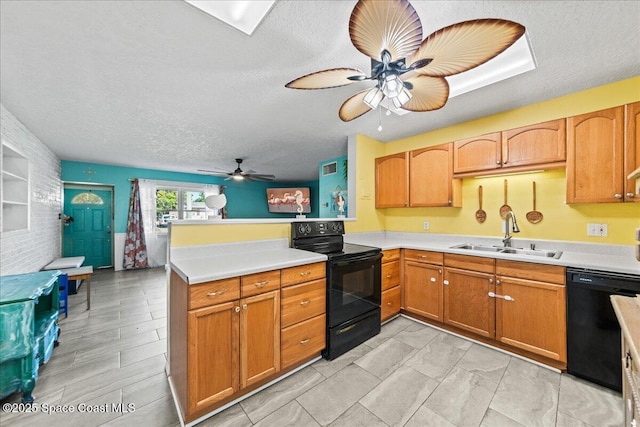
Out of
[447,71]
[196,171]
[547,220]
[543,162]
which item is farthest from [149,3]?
[196,171]

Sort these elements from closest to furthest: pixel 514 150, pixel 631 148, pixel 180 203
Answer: pixel 631 148 → pixel 514 150 → pixel 180 203

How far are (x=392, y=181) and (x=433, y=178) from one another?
1.81 feet

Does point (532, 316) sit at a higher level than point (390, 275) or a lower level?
lower

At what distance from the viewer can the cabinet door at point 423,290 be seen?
8.23 ft

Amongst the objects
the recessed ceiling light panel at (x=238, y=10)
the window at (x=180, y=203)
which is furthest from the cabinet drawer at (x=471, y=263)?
the window at (x=180, y=203)

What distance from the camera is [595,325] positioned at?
5.53 feet

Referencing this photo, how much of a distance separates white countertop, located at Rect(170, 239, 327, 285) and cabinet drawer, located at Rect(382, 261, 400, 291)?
952 mm

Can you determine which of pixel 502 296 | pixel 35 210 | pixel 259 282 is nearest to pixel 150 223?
pixel 35 210

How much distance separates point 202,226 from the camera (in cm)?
202

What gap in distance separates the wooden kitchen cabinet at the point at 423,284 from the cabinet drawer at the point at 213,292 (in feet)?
6.47

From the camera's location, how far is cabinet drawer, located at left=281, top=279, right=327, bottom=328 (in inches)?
69.9

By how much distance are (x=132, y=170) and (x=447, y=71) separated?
6.57m

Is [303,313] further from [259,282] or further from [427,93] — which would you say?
[427,93]

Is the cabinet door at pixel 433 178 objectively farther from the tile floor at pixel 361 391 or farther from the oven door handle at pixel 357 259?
the tile floor at pixel 361 391
